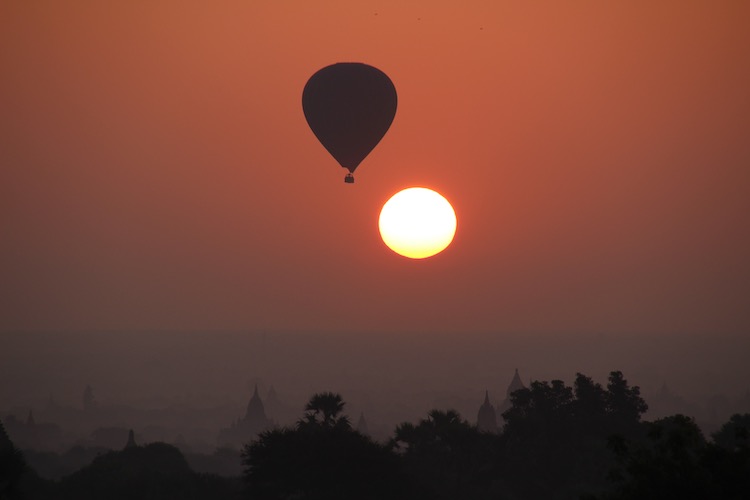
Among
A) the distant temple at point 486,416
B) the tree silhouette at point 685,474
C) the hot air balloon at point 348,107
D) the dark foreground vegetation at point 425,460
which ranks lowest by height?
the tree silhouette at point 685,474

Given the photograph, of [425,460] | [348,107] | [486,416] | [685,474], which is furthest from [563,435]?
[486,416]

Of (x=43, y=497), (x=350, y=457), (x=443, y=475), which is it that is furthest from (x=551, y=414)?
(x=43, y=497)

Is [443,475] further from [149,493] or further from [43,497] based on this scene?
[43,497]

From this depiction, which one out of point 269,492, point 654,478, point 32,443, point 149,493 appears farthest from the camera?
point 32,443

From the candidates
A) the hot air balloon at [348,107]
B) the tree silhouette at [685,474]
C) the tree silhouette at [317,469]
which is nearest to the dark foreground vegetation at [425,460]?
the tree silhouette at [317,469]

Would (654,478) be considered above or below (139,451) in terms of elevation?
below

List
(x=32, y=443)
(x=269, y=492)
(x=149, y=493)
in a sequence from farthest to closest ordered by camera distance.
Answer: (x=32, y=443), (x=149, y=493), (x=269, y=492)

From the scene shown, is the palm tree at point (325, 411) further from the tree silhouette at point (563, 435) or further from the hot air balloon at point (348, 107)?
the hot air balloon at point (348, 107)

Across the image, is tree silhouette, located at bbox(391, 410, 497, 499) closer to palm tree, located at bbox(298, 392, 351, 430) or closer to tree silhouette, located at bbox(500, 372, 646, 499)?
tree silhouette, located at bbox(500, 372, 646, 499)
